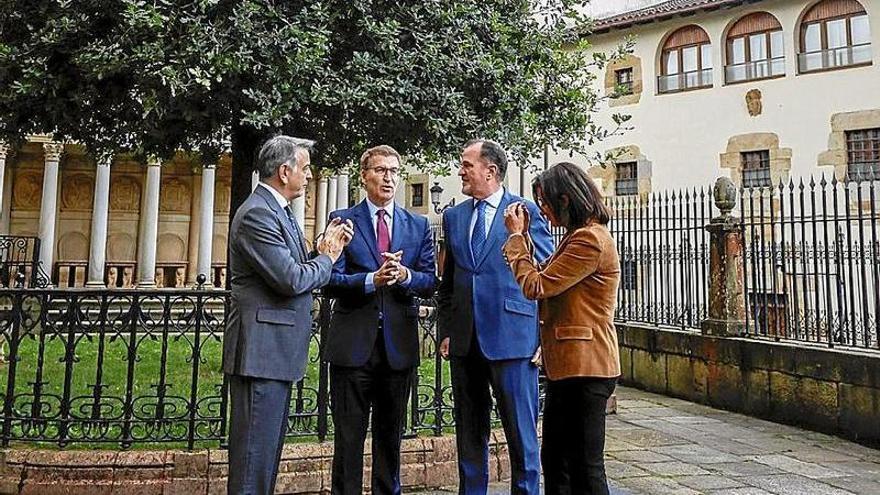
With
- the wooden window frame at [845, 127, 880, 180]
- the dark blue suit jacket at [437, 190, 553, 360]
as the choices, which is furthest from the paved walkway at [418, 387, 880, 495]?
the wooden window frame at [845, 127, 880, 180]

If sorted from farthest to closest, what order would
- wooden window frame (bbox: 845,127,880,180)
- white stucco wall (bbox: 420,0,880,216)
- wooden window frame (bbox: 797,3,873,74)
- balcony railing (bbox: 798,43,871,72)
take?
white stucco wall (bbox: 420,0,880,216), wooden window frame (bbox: 797,3,873,74), balcony railing (bbox: 798,43,871,72), wooden window frame (bbox: 845,127,880,180)

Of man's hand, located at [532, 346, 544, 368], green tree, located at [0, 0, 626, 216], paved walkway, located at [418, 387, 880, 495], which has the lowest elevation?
paved walkway, located at [418, 387, 880, 495]

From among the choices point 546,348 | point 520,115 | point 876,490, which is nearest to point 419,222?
point 546,348

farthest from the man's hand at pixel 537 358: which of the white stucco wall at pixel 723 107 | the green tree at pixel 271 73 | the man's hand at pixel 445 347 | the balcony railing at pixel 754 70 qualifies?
the balcony railing at pixel 754 70

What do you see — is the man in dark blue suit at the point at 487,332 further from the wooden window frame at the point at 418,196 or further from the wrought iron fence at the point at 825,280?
the wooden window frame at the point at 418,196

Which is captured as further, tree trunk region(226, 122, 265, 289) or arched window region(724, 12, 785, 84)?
arched window region(724, 12, 785, 84)

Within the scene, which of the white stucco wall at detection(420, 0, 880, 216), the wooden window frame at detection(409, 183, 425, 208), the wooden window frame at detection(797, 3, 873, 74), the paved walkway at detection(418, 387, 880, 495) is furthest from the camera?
the wooden window frame at detection(409, 183, 425, 208)

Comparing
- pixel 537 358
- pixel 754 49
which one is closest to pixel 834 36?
pixel 754 49

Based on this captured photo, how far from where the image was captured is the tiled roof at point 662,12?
18.1 metres

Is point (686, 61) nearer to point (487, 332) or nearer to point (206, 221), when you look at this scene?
point (206, 221)

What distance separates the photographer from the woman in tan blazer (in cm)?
309

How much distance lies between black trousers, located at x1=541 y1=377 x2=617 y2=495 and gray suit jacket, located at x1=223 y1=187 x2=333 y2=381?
1.25m

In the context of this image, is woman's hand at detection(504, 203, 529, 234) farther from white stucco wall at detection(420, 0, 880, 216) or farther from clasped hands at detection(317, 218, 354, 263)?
white stucco wall at detection(420, 0, 880, 216)

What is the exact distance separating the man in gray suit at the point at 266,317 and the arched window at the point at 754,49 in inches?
712
